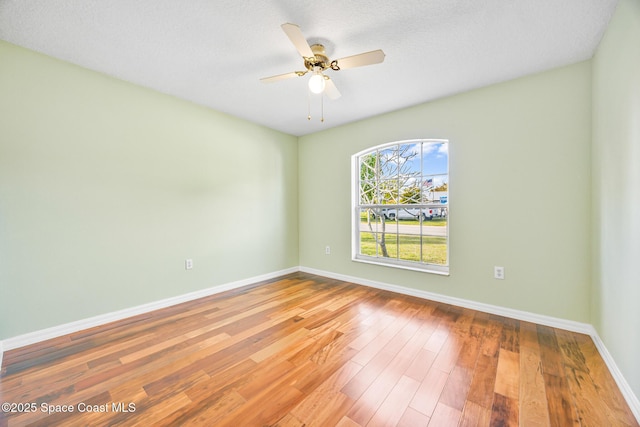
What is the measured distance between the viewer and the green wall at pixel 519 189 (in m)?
2.25

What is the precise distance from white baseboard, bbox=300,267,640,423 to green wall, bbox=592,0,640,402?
2.4 inches

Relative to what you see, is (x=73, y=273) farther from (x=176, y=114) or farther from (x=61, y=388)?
(x=176, y=114)

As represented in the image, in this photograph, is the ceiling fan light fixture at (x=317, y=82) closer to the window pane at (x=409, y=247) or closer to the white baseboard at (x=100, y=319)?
the window pane at (x=409, y=247)

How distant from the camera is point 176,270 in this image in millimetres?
A: 2961

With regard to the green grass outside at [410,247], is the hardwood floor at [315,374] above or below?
below

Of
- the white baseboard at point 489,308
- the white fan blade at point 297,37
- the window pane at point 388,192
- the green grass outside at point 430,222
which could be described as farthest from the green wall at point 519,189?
the white fan blade at point 297,37

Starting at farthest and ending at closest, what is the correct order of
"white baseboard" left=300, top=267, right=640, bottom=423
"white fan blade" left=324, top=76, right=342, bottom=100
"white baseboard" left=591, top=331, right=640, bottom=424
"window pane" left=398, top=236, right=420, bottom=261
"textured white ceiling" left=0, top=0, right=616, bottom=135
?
"window pane" left=398, top=236, right=420, bottom=261
"white fan blade" left=324, top=76, right=342, bottom=100
"textured white ceiling" left=0, top=0, right=616, bottom=135
"white baseboard" left=300, top=267, right=640, bottom=423
"white baseboard" left=591, top=331, right=640, bottom=424

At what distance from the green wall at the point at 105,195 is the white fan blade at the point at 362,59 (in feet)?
6.95

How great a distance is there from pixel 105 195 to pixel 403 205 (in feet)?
11.0

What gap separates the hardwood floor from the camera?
1.36m

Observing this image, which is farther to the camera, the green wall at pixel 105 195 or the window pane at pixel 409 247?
the window pane at pixel 409 247

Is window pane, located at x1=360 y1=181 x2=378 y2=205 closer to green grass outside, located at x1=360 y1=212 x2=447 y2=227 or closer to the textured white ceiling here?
green grass outside, located at x1=360 y1=212 x2=447 y2=227
